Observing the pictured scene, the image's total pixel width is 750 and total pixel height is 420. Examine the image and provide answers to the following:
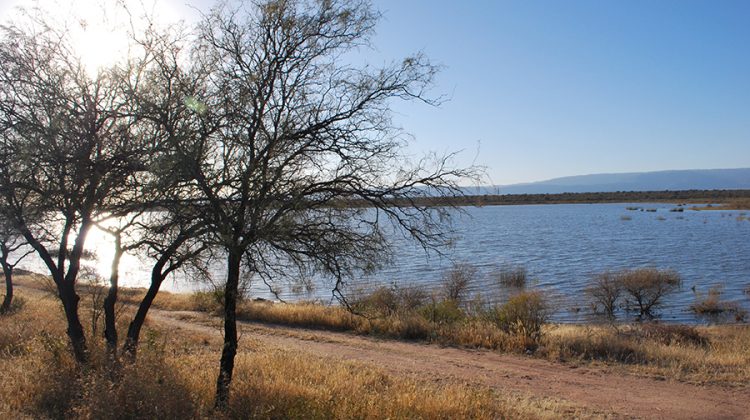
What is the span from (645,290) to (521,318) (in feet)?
37.6

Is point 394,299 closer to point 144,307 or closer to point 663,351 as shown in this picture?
point 663,351

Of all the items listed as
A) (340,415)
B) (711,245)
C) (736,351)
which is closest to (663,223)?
(711,245)

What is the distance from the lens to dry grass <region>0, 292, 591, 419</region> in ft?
22.9

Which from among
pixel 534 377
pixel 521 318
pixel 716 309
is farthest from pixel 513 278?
pixel 534 377

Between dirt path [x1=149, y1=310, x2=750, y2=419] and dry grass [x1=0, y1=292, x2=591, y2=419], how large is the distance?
41.8 inches

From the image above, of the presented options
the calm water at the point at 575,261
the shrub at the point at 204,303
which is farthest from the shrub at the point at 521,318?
the shrub at the point at 204,303

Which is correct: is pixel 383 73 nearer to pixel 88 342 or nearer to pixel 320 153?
pixel 320 153

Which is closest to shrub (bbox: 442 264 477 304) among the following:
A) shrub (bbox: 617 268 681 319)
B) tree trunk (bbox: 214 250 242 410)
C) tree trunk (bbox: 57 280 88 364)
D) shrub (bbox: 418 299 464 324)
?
shrub (bbox: 418 299 464 324)

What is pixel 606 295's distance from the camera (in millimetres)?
25359

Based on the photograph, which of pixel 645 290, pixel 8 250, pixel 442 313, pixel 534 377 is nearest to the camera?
pixel 534 377

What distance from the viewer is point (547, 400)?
9.92 meters

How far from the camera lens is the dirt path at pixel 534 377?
9.61 metres

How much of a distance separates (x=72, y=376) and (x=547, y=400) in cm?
783

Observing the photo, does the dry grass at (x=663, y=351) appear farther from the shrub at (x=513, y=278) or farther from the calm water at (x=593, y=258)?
the shrub at (x=513, y=278)
